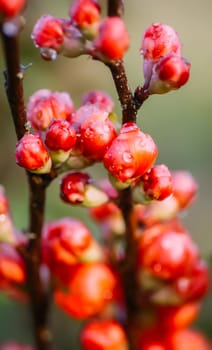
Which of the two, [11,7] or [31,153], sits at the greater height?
[11,7]

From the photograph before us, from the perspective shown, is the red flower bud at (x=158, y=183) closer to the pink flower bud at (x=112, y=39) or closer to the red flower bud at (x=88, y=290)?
the pink flower bud at (x=112, y=39)

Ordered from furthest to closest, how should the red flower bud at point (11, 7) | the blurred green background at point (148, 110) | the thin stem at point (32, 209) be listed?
the blurred green background at point (148, 110)
the thin stem at point (32, 209)
the red flower bud at point (11, 7)

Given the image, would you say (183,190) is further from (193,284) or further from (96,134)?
(96,134)

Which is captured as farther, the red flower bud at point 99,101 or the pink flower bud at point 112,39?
the red flower bud at point 99,101

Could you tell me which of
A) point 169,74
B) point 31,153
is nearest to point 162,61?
point 169,74

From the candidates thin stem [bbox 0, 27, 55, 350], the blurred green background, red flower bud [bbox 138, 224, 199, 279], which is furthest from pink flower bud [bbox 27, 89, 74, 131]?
the blurred green background

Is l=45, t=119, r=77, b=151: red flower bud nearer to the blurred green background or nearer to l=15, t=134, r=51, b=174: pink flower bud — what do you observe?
l=15, t=134, r=51, b=174: pink flower bud

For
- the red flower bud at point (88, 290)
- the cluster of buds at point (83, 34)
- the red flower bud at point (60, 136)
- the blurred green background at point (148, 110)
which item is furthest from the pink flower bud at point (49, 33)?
the blurred green background at point (148, 110)
